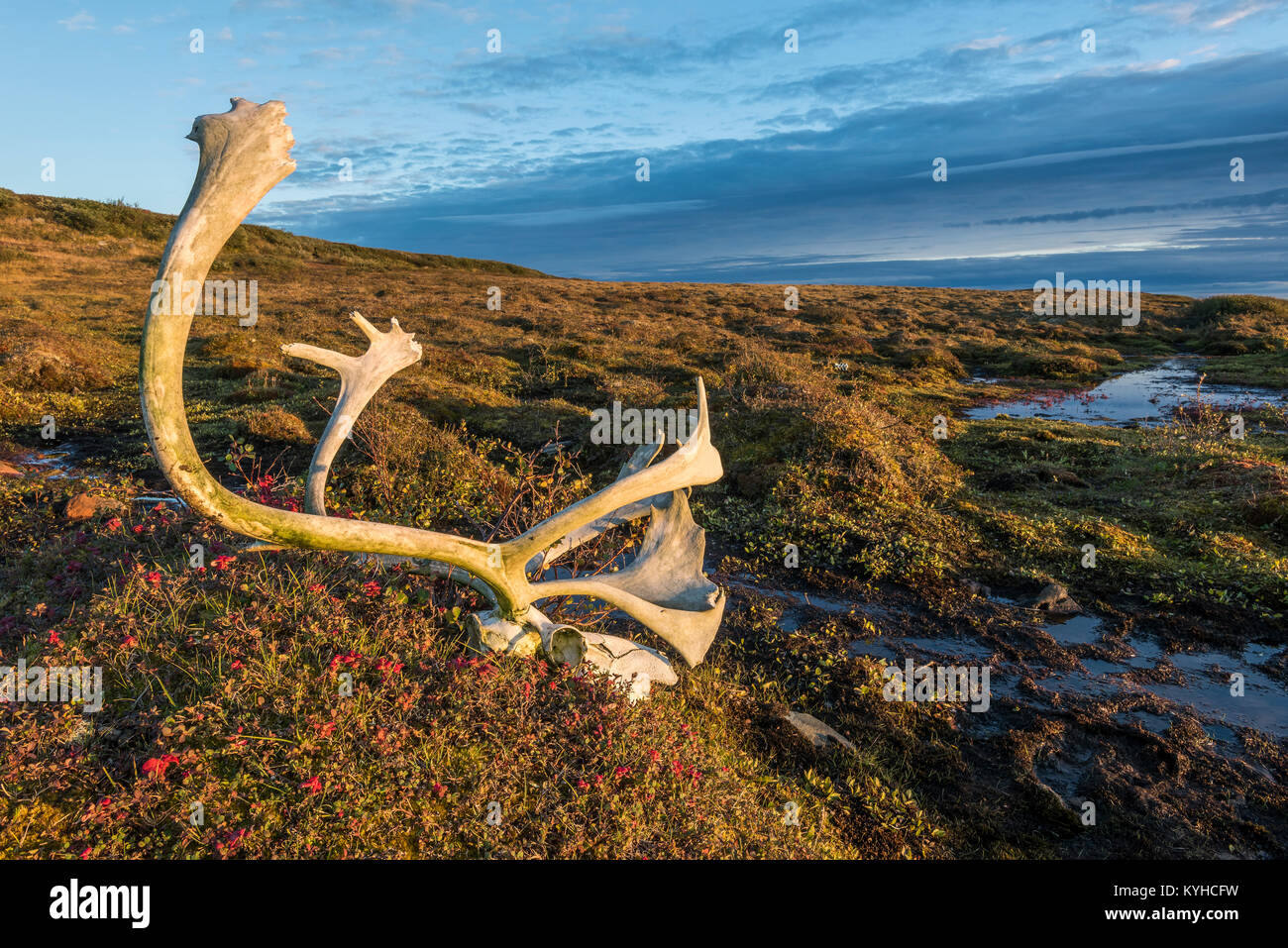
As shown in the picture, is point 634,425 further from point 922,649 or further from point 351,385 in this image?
point 351,385

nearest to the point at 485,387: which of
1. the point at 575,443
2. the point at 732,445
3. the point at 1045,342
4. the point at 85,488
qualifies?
the point at 575,443

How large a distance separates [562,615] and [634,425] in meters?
8.45

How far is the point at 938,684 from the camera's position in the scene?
6457mm

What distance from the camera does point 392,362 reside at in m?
4.79

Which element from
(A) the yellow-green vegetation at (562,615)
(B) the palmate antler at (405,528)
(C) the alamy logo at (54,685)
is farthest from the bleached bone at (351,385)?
(C) the alamy logo at (54,685)

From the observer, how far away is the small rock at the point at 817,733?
550 centimetres

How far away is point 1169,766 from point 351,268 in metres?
60.1

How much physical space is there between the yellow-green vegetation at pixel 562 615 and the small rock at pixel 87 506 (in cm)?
28

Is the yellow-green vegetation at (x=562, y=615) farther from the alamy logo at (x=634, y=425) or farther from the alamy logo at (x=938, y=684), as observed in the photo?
the alamy logo at (x=634, y=425)

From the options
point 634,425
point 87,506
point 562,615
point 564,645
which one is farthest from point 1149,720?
point 87,506

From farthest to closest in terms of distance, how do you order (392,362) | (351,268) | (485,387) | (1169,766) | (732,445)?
1. (351,268)
2. (485,387)
3. (732,445)
4. (1169,766)
5. (392,362)

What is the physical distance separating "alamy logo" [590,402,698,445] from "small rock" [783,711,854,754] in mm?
5992
